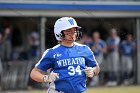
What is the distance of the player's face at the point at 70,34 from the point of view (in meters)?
5.81

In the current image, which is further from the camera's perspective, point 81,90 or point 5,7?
point 5,7

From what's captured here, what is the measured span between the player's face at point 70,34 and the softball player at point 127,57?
1070 cm

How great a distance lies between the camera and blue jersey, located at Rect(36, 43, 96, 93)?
19.0ft

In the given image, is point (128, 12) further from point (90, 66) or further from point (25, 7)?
point (90, 66)

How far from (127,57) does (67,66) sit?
1107 centimetres

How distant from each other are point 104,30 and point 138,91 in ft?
17.7

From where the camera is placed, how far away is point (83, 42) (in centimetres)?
1581

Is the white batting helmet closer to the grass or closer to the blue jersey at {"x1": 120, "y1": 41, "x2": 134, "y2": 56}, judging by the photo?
the grass

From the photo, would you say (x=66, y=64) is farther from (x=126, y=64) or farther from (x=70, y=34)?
(x=126, y=64)

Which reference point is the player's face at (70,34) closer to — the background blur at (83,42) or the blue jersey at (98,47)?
the background blur at (83,42)

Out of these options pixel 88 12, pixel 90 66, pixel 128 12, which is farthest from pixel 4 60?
pixel 90 66

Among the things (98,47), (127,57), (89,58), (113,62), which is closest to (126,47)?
(127,57)

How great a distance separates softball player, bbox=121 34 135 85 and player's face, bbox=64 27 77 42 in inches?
421

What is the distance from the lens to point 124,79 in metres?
16.7
